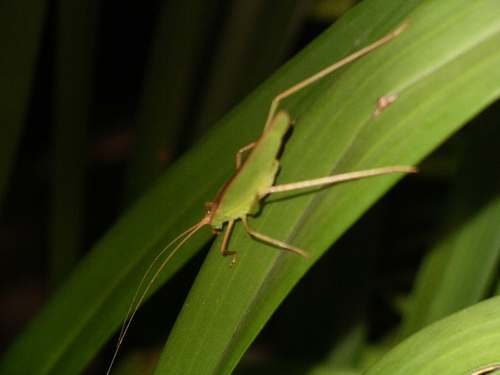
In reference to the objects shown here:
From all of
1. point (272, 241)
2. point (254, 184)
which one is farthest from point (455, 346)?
point (254, 184)

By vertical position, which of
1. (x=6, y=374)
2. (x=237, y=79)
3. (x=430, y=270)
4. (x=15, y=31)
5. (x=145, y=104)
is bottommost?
(x=6, y=374)

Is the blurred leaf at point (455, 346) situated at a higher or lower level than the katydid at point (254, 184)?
lower

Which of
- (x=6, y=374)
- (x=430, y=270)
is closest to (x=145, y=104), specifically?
(x=6, y=374)

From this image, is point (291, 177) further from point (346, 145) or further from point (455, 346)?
point (455, 346)

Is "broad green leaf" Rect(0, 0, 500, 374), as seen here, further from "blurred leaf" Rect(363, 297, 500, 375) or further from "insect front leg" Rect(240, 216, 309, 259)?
"blurred leaf" Rect(363, 297, 500, 375)

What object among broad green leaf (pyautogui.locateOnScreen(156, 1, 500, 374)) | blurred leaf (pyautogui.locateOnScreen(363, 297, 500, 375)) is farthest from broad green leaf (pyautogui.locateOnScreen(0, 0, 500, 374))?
blurred leaf (pyautogui.locateOnScreen(363, 297, 500, 375))

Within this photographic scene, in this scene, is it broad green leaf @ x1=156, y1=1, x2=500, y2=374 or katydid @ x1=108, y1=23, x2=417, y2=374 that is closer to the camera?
broad green leaf @ x1=156, y1=1, x2=500, y2=374

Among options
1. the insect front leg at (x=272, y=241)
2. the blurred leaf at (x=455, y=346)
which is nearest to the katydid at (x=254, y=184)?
the insect front leg at (x=272, y=241)

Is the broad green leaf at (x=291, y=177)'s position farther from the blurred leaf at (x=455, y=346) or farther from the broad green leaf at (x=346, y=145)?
the blurred leaf at (x=455, y=346)

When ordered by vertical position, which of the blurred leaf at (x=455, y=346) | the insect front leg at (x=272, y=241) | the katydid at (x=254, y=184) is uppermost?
the katydid at (x=254, y=184)

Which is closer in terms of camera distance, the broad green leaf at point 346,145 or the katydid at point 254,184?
the broad green leaf at point 346,145

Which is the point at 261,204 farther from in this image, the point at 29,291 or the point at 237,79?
the point at 29,291
